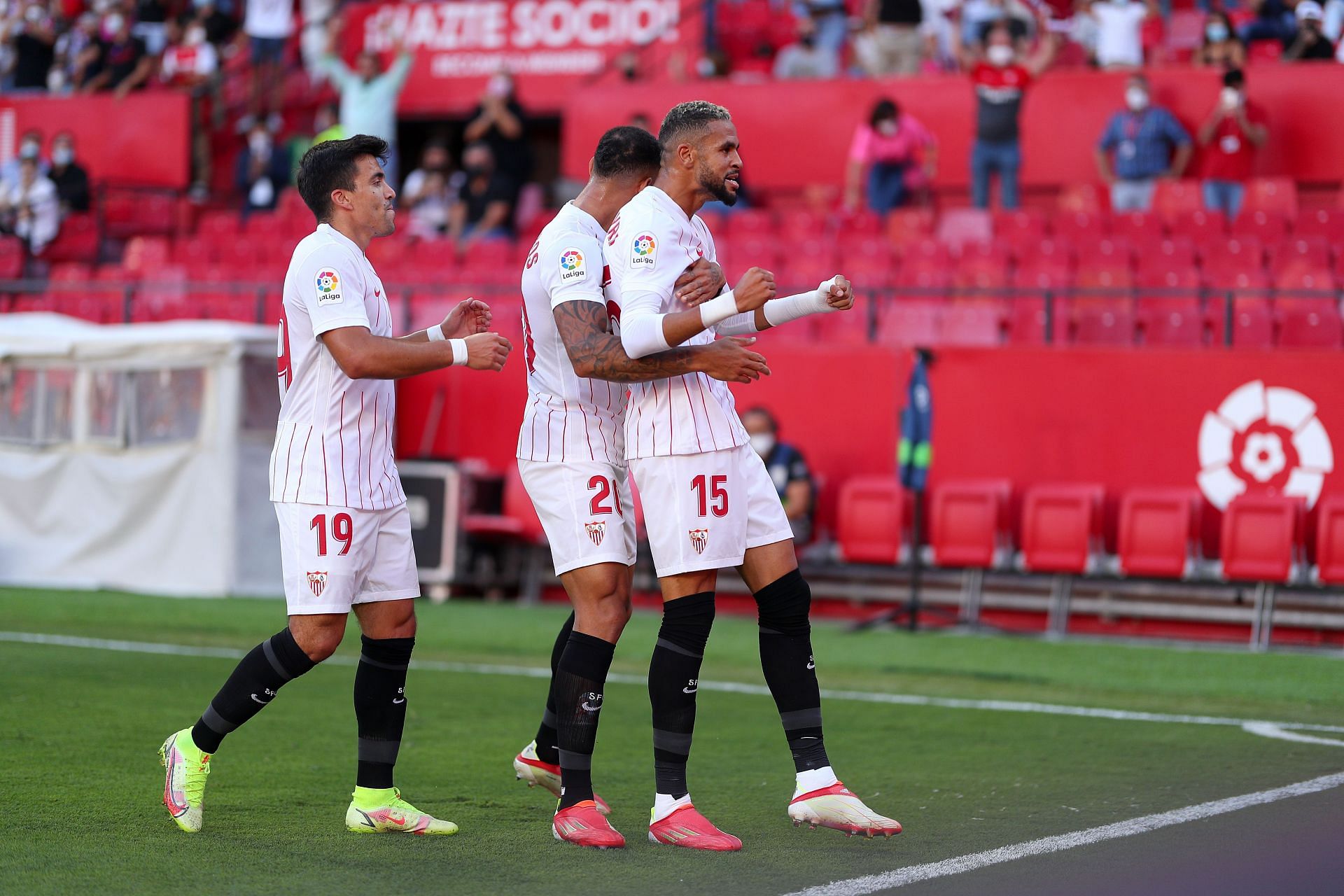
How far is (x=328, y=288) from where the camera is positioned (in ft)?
18.2

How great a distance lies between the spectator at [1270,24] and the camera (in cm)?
1816

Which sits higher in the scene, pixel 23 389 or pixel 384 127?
pixel 384 127

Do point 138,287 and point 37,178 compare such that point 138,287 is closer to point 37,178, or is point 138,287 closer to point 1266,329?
point 37,178

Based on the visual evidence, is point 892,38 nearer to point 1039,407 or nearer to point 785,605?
point 1039,407

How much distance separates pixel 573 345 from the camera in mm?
5469

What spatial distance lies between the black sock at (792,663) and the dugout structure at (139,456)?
9506mm

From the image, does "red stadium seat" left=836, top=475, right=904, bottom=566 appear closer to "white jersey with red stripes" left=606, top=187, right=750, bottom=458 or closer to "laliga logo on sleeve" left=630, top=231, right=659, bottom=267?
"white jersey with red stripes" left=606, top=187, right=750, bottom=458

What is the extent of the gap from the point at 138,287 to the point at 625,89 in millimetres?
6342

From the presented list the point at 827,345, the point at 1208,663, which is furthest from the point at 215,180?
the point at 1208,663

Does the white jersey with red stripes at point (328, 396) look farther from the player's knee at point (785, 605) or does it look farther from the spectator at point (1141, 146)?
the spectator at point (1141, 146)

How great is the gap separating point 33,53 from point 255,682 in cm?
2164

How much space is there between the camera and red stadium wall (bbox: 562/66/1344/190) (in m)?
17.7

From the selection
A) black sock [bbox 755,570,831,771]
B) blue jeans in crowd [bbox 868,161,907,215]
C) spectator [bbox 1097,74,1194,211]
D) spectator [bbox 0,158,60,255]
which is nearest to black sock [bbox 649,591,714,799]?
black sock [bbox 755,570,831,771]

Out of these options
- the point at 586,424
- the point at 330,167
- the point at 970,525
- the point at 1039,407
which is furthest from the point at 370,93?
the point at 586,424
